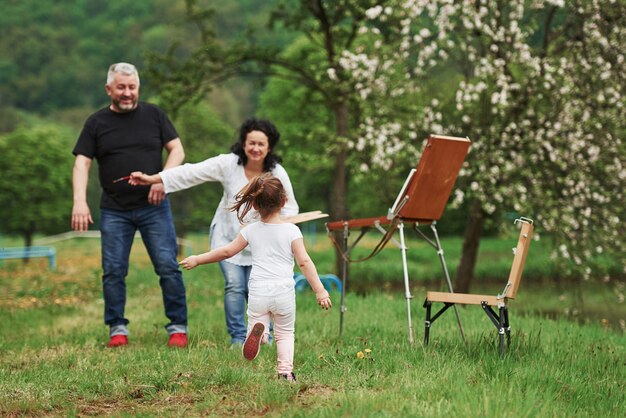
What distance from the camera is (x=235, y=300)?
7.23 metres

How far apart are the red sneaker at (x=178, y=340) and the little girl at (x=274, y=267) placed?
1.91 meters

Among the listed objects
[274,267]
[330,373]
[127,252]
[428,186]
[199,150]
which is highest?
[199,150]

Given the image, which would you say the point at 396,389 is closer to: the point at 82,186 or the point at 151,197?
the point at 151,197

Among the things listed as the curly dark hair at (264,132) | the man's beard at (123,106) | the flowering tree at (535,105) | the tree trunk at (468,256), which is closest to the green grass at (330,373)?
the curly dark hair at (264,132)

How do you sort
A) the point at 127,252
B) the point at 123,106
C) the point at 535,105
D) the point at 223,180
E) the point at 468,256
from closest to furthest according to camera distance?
the point at 223,180 < the point at 123,106 < the point at 127,252 < the point at 535,105 < the point at 468,256

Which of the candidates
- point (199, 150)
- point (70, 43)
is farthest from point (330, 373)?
point (70, 43)

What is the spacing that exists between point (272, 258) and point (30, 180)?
25.2 metres

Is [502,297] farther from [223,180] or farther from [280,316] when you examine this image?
[223,180]

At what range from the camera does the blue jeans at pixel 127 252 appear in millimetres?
7785

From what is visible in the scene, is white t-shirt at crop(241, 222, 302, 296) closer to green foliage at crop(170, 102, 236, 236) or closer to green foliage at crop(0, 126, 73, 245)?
green foliage at crop(0, 126, 73, 245)

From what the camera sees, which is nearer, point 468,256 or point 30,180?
point 468,256

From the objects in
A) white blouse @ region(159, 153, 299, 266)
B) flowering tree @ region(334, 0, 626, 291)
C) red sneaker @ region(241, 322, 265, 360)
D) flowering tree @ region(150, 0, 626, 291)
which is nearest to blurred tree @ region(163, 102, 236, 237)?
flowering tree @ region(150, 0, 626, 291)

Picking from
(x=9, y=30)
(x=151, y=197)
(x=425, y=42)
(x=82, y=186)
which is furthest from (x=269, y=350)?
(x=9, y=30)

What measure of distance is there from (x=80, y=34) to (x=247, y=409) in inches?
3353
